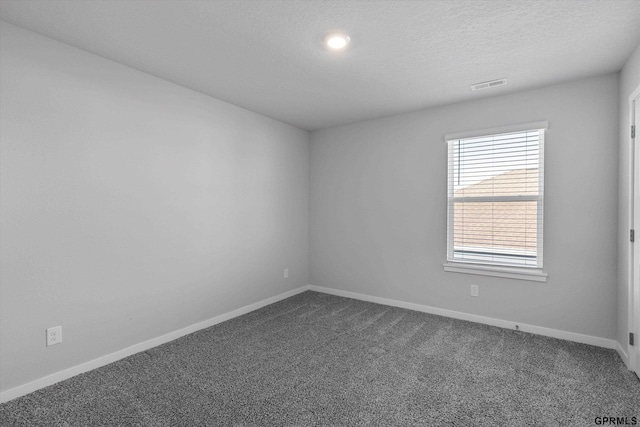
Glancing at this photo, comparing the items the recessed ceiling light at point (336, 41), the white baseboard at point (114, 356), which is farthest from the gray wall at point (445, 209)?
the recessed ceiling light at point (336, 41)

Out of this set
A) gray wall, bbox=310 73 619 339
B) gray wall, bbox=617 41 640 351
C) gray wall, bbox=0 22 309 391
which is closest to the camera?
gray wall, bbox=0 22 309 391

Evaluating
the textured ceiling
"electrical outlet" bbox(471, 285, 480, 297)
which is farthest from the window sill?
the textured ceiling

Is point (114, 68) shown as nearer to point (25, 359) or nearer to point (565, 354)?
point (25, 359)

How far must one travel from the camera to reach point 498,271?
340 centimetres

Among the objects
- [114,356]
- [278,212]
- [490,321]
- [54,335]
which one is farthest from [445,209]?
[54,335]

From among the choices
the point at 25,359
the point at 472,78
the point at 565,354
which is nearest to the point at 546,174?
the point at 472,78

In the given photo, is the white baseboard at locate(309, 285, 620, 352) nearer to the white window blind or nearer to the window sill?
the window sill

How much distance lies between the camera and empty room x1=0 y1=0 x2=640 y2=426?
2.08m

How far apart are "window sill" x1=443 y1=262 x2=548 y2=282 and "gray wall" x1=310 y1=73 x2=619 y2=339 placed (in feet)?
0.21

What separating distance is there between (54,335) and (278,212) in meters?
2.65

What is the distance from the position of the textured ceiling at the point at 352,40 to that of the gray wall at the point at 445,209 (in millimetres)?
348

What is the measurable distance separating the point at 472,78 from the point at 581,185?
4.67 feet

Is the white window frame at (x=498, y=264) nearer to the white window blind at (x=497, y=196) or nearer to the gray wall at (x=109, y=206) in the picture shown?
the white window blind at (x=497, y=196)

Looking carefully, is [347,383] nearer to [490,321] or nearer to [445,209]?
[490,321]
